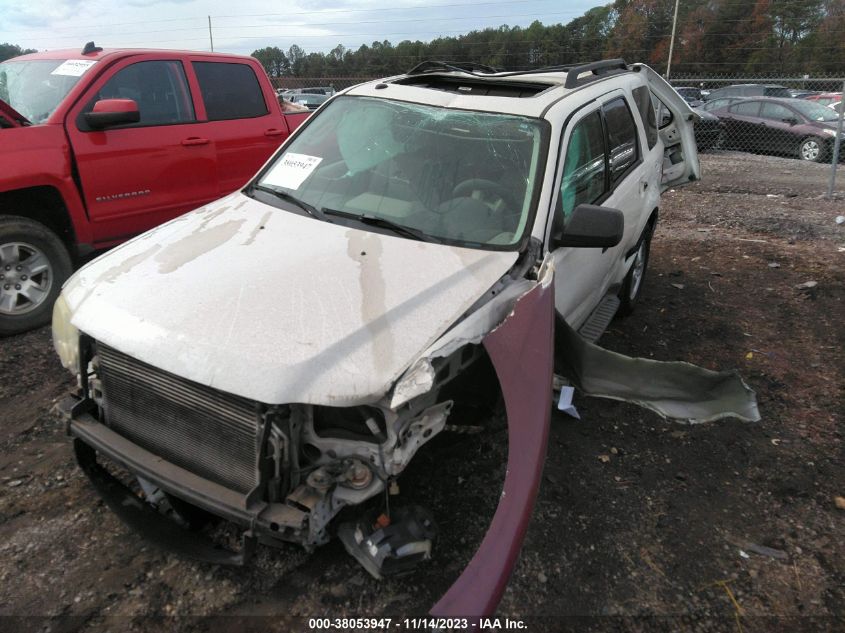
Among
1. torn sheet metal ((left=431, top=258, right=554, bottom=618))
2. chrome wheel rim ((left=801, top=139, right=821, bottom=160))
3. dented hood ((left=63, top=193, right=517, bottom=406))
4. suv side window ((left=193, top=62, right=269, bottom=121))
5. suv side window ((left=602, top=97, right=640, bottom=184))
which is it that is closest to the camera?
torn sheet metal ((left=431, top=258, right=554, bottom=618))

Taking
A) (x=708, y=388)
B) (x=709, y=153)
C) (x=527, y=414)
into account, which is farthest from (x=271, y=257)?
(x=709, y=153)

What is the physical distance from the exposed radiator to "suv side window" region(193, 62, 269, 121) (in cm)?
360

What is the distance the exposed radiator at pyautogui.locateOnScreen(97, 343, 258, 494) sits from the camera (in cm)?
220

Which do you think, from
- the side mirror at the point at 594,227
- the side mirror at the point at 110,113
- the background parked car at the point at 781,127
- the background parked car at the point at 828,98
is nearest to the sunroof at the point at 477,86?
the side mirror at the point at 594,227

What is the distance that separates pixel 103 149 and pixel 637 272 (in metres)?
4.23

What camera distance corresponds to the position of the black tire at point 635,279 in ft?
16.4

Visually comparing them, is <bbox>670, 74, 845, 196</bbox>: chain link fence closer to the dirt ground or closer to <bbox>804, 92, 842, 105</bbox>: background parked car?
<bbox>804, 92, 842, 105</bbox>: background parked car

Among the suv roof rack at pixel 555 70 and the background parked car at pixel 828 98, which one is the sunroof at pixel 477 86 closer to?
the suv roof rack at pixel 555 70

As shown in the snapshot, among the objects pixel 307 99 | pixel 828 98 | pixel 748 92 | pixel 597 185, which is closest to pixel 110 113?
pixel 597 185

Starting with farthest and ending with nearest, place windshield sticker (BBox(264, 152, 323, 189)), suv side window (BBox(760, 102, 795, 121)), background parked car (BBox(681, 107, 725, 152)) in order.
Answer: background parked car (BBox(681, 107, 725, 152))
suv side window (BBox(760, 102, 795, 121))
windshield sticker (BBox(264, 152, 323, 189))

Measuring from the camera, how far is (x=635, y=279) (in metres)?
5.23

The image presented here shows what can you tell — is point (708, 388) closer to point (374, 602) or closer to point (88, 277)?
point (374, 602)

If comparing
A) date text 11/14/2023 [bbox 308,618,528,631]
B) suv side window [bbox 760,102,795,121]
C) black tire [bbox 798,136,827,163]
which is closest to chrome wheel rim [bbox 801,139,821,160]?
black tire [bbox 798,136,827,163]

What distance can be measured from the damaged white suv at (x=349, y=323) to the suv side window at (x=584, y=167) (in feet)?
0.07
